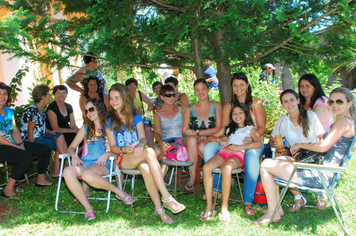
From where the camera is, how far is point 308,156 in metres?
3.75

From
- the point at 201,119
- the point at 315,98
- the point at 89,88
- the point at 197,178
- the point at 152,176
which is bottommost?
the point at 197,178

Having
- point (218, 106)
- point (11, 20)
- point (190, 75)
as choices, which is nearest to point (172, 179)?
point (218, 106)

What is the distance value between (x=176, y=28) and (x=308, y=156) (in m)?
2.11

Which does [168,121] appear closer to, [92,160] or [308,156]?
[92,160]

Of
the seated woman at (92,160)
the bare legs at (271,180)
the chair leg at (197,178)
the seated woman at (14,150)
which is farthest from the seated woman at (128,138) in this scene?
the seated woman at (14,150)

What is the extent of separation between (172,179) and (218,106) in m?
1.46

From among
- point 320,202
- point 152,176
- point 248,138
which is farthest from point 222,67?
point 320,202

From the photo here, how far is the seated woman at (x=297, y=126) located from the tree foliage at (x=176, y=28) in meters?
0.77

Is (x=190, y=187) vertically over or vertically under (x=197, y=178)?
under

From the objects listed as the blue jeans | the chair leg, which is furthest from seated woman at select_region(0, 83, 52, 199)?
the blue jeans

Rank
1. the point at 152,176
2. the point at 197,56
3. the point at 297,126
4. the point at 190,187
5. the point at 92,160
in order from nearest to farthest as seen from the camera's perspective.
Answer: the point at 152,176 < the point at 297,126 < the point at 92,160 < the point at 190,187 < the point at 197,56

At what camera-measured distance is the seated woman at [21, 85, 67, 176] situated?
542cm

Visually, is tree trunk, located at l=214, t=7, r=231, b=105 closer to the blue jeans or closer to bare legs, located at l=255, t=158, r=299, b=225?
the blue jeans

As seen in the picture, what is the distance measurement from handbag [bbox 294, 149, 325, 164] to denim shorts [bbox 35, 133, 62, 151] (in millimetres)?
3721
